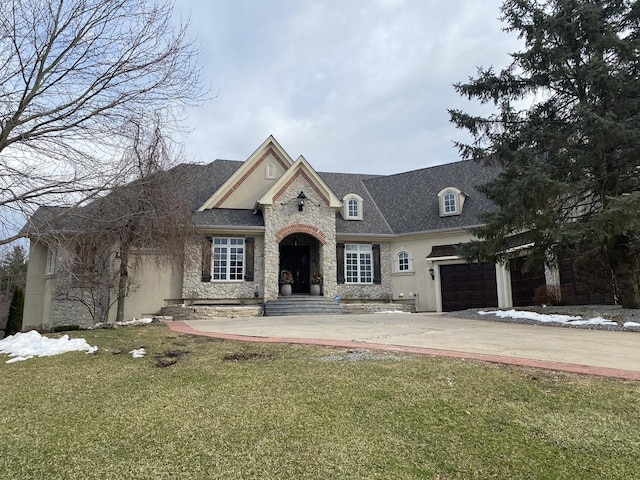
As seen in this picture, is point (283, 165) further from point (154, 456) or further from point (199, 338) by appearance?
point (154, 456)

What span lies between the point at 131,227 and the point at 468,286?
14.8 metres

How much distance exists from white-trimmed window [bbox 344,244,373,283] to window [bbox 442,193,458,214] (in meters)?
4.36

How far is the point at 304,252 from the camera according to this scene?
21344 mm

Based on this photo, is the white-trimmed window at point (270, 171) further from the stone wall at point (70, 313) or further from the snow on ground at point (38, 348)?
the snow on ground at point (38, 348)

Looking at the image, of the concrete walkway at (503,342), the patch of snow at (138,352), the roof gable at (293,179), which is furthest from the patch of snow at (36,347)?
the roof gable at (293,179)

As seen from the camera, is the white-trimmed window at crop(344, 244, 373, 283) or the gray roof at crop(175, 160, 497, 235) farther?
the white-trimmed window at crop(344, 244, 373, 283)

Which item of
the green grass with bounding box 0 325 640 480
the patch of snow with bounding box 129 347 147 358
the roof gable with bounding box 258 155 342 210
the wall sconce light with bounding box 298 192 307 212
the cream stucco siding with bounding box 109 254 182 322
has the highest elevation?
the roof gable with bounding box 258 155 342 210

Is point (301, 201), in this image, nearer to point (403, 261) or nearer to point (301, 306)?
point (301, 306)

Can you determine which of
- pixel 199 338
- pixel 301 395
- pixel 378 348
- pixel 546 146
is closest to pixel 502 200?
pixel 546 146

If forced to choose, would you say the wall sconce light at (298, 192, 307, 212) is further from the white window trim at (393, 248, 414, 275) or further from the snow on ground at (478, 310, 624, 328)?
the snow on ground at (478, 310, 624, 328)

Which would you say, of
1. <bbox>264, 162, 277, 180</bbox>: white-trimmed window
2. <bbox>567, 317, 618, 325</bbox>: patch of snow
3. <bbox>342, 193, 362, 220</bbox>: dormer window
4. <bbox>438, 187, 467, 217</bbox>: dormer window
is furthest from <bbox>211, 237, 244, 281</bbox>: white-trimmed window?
<bbox>567, 317, 618, 325</bbox>: patch of snow

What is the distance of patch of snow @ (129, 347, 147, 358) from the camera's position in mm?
7148

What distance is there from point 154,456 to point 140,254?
12.8 metres

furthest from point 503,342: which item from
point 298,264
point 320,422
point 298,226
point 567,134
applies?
point 298,264
